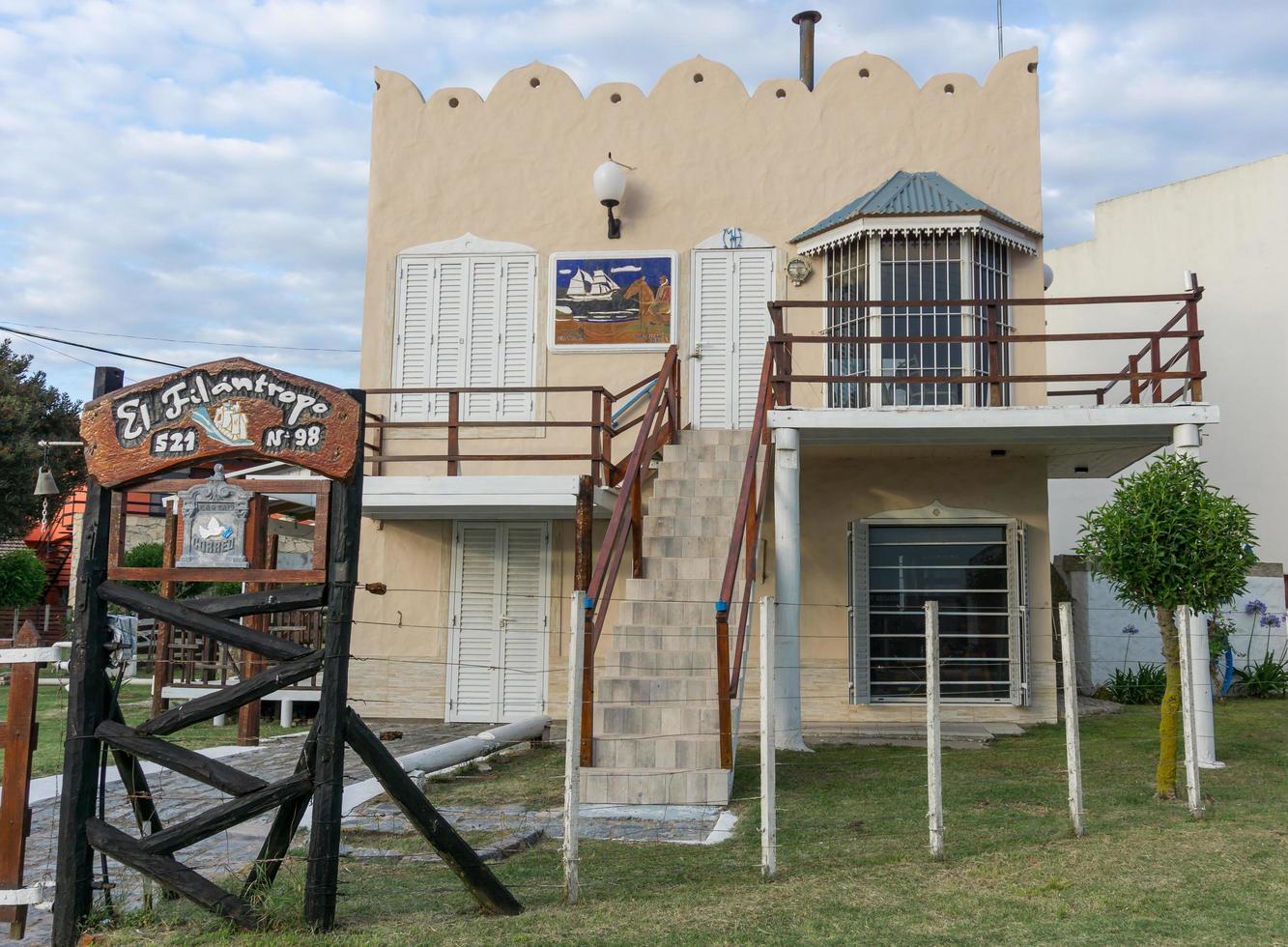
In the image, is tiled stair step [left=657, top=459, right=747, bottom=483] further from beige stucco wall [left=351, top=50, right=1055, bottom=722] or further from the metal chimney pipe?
the metal chimney pipe

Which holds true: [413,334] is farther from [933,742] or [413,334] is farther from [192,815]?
[933,742]

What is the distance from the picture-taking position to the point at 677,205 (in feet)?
46.2

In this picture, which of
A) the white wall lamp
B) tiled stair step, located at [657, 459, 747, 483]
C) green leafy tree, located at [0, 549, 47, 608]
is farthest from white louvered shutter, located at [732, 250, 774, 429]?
green leafy tree, located at [0, 549, 47, 608]

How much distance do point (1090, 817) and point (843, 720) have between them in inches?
218

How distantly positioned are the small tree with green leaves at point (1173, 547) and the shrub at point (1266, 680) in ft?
29.3

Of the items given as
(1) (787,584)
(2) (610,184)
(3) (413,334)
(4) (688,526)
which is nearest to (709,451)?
(4) (688,526)

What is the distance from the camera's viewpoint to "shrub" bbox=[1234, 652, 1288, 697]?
650 inches

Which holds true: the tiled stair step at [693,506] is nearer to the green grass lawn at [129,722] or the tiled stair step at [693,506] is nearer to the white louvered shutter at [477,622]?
the white louvered shutter at [477,622]

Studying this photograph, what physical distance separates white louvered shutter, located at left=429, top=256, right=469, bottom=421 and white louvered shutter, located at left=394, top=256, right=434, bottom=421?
0.08 m

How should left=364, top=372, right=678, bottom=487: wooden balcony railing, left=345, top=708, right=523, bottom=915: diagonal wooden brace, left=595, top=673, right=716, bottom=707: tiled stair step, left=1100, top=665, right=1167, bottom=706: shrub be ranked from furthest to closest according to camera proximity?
left=1100, top=665, right=1167, bottom=706: shrub
left=364, top=372, right=678, bottom=487: wooden balcony railing
left=595, top=673, right=716, bottom=707: tiled stair step
left=345, top=708, right=523, bottom=915: diagonal wooden brace

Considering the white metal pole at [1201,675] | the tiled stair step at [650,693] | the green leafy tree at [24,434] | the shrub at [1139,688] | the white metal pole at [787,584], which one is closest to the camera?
the tiled stair step at [650,693]

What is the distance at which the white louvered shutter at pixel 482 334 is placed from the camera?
46.0 ft

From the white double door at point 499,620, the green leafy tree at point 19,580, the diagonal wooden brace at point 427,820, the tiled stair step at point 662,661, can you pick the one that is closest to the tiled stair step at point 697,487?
the tiled stair step at point 662,661

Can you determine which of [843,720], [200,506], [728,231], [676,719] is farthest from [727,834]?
[728,231]
